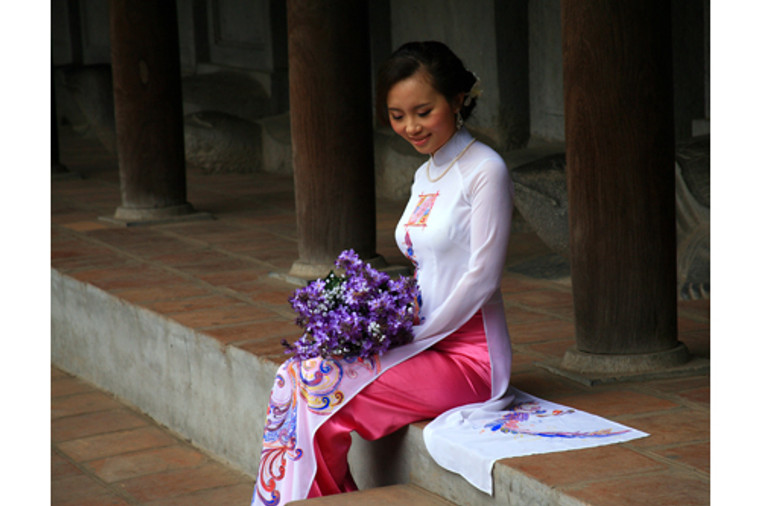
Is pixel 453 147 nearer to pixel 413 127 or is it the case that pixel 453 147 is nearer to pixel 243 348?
pixel 413 127

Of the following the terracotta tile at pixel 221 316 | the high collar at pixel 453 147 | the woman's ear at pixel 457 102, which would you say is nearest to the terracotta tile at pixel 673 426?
the high collar at pixel 453 147

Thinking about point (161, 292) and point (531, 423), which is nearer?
point (531, 423)

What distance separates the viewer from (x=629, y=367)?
3.85m

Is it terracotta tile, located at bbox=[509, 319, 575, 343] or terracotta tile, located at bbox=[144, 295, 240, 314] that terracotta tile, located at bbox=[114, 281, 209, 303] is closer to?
terracotta tile, located at bbox=[144, 295, 240, 314]

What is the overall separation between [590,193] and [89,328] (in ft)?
9.70

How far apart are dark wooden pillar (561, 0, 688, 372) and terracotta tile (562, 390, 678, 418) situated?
22cm

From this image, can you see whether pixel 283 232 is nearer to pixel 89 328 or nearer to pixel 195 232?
pixel 195 232

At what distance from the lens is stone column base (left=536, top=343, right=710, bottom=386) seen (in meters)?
3.81

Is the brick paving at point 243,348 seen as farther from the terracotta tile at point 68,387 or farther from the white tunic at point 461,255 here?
the white tunic at point 461,255

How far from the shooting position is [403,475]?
3482 mm

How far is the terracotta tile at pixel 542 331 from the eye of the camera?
4.45 m

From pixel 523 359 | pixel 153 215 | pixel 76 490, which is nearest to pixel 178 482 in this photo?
pixel 76 490

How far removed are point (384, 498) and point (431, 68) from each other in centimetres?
118

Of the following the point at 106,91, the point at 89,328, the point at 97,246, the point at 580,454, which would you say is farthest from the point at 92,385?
the point at 106,91
